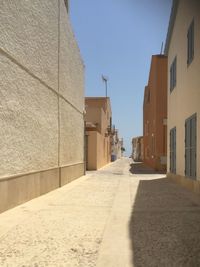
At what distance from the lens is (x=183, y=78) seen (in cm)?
1555

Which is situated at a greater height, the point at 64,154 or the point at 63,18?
the point at 63,18

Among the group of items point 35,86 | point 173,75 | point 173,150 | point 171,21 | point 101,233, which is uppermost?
point 171,21

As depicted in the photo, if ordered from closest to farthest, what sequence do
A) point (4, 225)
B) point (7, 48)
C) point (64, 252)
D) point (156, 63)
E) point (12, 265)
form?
point (12, 265) → point (64, 252) → point (4, 225) → point (7, 48) → point (156, 63)

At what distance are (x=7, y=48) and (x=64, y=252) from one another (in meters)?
5.22

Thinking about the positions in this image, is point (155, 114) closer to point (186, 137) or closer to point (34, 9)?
point (186, 137)

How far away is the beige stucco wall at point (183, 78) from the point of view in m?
12.7

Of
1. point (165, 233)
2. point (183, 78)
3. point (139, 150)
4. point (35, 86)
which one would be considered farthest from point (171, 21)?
point (139, 150)

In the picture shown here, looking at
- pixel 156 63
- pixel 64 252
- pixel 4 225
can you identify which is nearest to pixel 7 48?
pixel 4 225

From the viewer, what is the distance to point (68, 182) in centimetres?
1830

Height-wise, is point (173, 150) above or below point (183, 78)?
below

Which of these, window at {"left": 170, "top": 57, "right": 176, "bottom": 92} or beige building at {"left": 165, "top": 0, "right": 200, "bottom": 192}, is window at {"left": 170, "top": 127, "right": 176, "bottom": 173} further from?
window at {"left": 170, "top": 57, "right": 176, "bottom": 92}

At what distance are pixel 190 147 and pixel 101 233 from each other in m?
7.64

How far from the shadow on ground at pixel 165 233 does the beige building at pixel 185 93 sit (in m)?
2.78

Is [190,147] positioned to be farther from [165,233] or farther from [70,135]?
[165,233]
